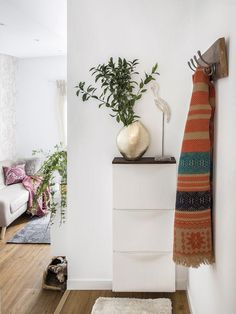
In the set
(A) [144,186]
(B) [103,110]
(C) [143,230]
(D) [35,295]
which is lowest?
(D) [35,295]

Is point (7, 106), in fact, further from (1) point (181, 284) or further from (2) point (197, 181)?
(2) point (197, 181)

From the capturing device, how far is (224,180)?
4.57 ft

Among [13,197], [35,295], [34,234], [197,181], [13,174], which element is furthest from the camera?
[13,174]

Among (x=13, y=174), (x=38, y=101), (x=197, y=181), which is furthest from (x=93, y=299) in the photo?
(x=38, y=101)

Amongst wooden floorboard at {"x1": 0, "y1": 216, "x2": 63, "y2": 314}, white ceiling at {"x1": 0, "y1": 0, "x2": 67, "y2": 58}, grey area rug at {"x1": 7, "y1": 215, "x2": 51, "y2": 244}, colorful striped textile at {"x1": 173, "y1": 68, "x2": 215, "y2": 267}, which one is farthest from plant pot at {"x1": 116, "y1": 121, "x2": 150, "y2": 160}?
grey area rug at {"x1": 7, "y1": 215, "x2": 51, "y2": 244}

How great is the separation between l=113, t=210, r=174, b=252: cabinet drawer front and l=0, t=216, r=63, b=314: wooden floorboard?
0.74 meters

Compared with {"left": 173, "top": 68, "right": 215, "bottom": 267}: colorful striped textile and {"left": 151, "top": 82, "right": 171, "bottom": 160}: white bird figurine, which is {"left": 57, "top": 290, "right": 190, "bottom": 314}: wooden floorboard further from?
{"left": 151, "top": 82, "right": 171, "bottom": 160}: white bird figurine

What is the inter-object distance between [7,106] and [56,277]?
3.82 metres

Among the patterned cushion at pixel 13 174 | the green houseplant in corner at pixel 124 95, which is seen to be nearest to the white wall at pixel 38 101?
the patterned cushion at pixel 13 174

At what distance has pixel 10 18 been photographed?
350 centimetres

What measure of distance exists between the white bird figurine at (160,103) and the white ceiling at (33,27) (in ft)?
4.14

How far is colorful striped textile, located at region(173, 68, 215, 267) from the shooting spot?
153cm

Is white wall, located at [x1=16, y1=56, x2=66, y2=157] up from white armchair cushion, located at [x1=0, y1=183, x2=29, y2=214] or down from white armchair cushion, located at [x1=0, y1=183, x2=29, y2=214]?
up

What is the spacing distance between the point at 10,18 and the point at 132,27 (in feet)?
6.04
